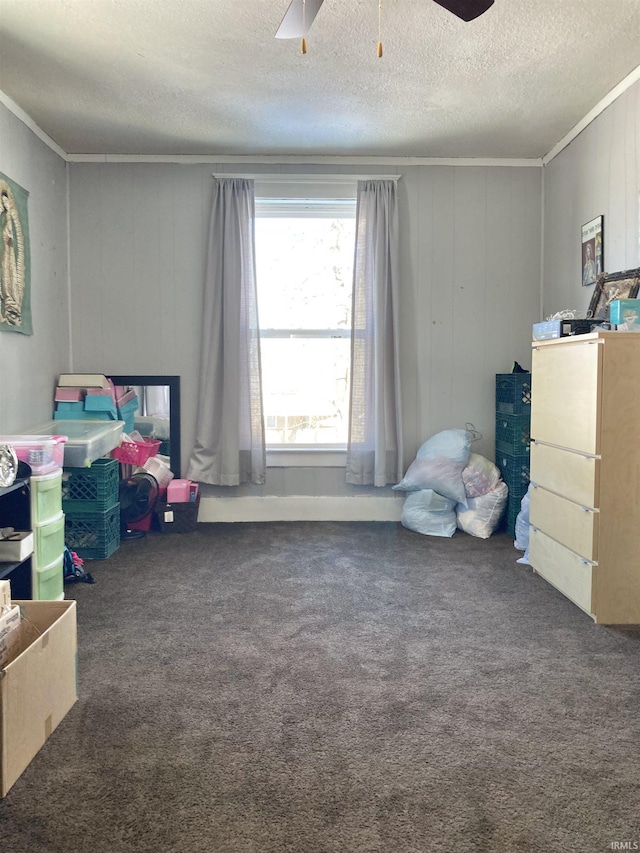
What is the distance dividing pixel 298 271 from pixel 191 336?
0.89 m

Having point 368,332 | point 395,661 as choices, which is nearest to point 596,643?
point 395,661

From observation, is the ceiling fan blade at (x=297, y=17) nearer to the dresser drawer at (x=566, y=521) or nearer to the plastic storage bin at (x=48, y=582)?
the dresser drawer at (x=566, y=521)

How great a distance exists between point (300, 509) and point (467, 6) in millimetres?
3319

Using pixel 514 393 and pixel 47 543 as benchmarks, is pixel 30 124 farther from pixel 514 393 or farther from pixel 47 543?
pixel 514 393

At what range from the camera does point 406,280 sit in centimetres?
455

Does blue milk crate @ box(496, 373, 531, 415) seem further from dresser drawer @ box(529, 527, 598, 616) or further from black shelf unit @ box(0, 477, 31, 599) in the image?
black shelf unit @ box(0, 477, 31, 599)

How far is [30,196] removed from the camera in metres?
3.79

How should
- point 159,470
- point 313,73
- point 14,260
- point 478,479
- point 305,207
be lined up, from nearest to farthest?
1. point 313,73
2. point 14,260
3. point 478,479
4. point 159,470
5. point 305,207

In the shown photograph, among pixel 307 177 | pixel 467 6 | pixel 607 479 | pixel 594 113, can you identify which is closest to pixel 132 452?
pixel 307 177

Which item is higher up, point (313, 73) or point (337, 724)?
point (313, 73)

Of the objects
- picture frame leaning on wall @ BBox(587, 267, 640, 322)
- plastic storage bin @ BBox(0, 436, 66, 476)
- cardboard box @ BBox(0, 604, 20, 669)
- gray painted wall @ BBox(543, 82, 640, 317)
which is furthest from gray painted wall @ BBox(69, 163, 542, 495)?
cardboard box @ BBox(0, 604, 20, 669)

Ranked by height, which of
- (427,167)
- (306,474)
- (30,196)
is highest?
(427,167)

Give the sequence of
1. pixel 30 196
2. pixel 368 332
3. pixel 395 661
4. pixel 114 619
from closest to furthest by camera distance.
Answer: pixel 395 661 < pixel 114 619 < pixel 30 196 < pixel 368 332

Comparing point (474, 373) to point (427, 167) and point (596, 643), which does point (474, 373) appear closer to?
point (427, 167)
